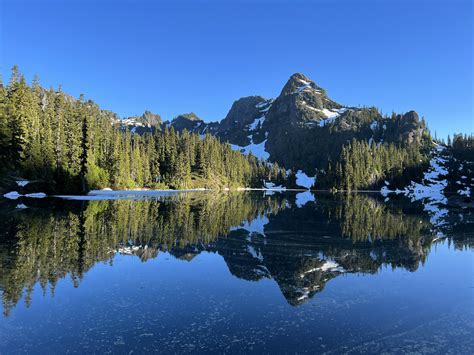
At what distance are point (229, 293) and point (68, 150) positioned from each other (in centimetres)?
7694

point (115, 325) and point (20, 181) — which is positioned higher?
point (20, 181)

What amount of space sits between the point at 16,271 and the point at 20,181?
202 ft

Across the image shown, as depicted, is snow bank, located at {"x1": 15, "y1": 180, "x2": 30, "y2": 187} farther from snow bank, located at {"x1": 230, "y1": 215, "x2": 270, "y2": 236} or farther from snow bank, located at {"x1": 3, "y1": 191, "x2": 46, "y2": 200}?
snow bank, located at {"x1": 230, "y1": 215, "x2": 270, "y2": 236}

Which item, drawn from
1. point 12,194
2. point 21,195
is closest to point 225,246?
point 12,194

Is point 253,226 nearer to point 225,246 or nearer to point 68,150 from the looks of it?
point 225,246

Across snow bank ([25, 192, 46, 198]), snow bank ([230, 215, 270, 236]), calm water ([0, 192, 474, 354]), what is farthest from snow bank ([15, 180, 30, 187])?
snow bank ([230, 215, 270, 236])

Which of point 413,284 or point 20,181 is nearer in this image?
point 413,284

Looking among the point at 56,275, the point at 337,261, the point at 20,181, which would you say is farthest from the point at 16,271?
the point at 20,181

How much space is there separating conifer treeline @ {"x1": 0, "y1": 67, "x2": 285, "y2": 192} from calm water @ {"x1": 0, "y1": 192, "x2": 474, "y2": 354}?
51.4 meters

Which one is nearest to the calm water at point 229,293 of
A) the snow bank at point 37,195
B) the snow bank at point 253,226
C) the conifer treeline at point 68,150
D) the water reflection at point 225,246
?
the water reflection at point 225,246

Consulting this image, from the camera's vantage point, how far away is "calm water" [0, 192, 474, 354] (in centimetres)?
945

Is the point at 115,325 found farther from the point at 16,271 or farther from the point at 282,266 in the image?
the point at 282,266

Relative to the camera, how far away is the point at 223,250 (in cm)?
2206

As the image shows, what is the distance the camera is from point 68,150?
261 ft
